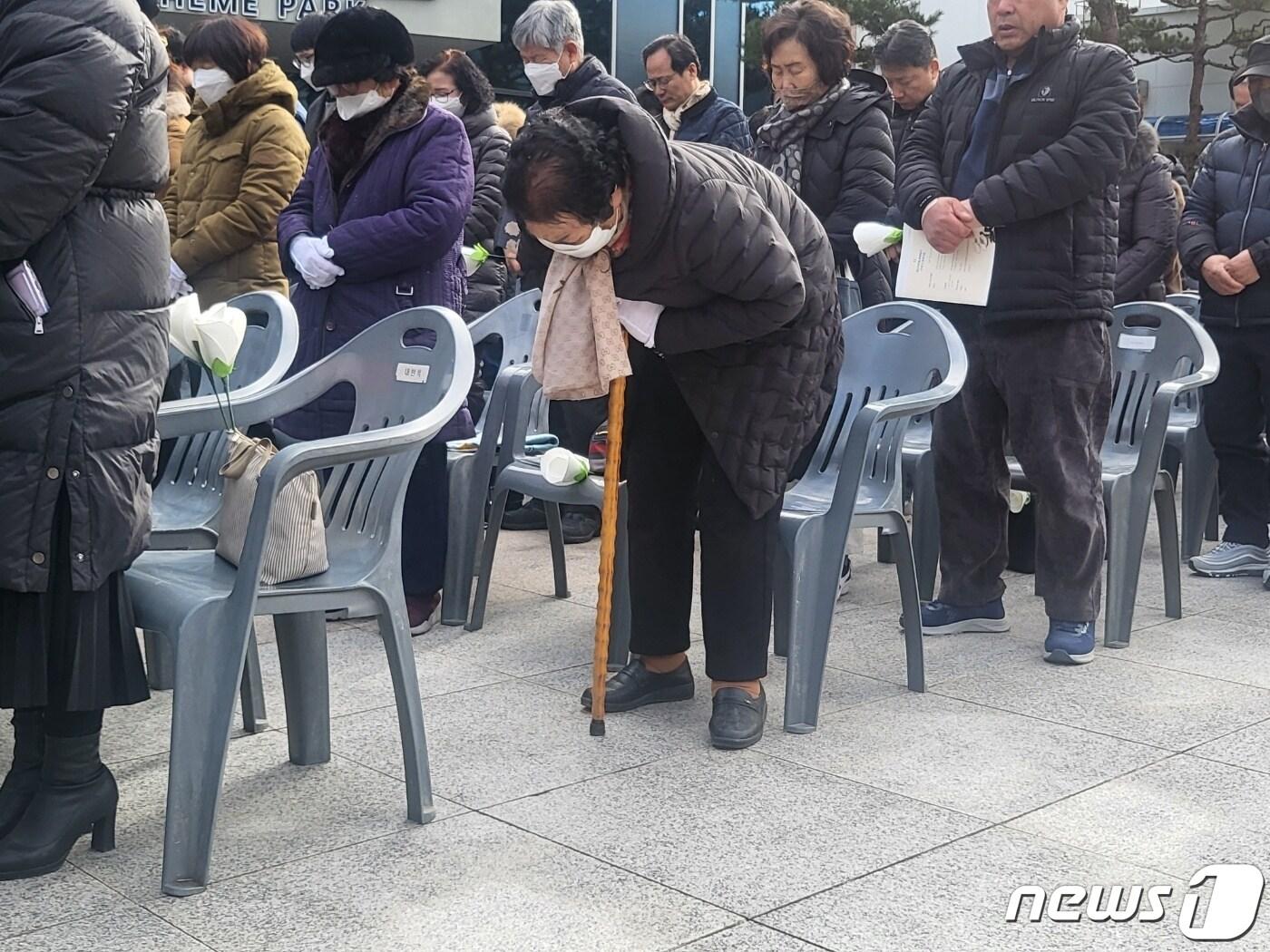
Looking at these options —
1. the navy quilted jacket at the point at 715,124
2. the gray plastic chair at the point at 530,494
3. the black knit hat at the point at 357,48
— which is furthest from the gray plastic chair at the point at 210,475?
the navy quilted jacket at the point at 715,124

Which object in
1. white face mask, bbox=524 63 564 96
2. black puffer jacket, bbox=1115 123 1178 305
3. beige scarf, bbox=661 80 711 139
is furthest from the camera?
black puffer jacket, bbox=1115 123 1178 305

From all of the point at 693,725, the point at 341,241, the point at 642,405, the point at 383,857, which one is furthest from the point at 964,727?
the point at 341,241

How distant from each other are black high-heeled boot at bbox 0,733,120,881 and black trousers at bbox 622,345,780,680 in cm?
155

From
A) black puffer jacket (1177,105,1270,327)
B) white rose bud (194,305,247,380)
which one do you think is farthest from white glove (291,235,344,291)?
black puffer jacket (1177,105,1270,327)

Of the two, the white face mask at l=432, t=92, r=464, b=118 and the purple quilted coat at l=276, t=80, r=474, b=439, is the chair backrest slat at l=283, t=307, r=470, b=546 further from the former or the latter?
the white face mask at l=432, t=92, r=464, b=118

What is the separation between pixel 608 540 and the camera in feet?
12.9

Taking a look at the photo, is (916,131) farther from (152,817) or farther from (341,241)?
(152,817)

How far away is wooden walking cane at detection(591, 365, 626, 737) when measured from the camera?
3846mm

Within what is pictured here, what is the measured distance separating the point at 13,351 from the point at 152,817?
1100mm

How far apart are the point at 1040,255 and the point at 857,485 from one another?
3.65ft

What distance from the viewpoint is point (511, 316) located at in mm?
5801

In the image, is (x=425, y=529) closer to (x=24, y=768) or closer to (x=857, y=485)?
(x=857, y=485)

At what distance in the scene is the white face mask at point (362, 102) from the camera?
4949 millimetres

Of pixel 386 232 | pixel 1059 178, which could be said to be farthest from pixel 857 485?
pixel 386 232
